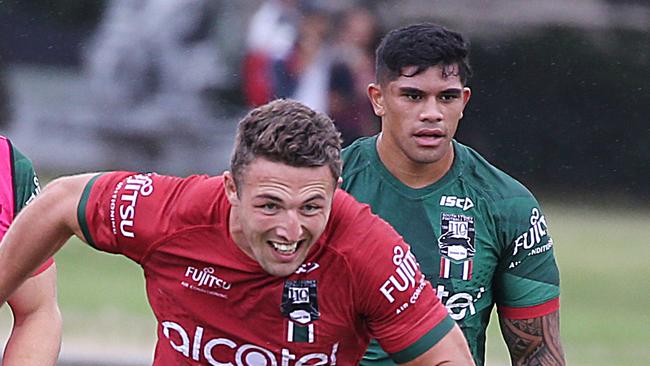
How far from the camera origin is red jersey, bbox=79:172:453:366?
456 cm

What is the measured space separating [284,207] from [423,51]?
1.25 m

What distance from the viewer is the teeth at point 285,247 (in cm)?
444

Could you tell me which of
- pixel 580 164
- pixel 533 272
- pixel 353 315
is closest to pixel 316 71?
pixel 580 164

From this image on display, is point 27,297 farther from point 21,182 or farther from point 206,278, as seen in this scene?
point 206,278

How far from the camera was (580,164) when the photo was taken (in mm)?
14227

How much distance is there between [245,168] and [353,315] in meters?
0.56

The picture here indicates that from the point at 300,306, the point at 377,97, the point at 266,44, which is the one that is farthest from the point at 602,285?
the point at 300,306

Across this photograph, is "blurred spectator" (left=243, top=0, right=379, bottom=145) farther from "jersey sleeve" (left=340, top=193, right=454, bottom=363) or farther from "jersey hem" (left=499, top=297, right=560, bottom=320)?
"jersey sleeve" (left=340, top=193, right=454, bottom=363)

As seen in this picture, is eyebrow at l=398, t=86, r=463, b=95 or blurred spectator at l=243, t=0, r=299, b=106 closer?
eyebrow at l=398, t=86, r=463, b=95

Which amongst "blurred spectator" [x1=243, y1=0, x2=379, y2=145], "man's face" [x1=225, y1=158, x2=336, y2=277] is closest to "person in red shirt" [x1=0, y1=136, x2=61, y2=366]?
"man's face" [x1=225, y1=158, x2=336, y2=277]

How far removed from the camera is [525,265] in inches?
215

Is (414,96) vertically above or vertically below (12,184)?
above

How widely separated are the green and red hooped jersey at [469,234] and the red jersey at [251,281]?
756 mm

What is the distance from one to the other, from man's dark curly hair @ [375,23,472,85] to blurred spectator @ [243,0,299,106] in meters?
7.89
